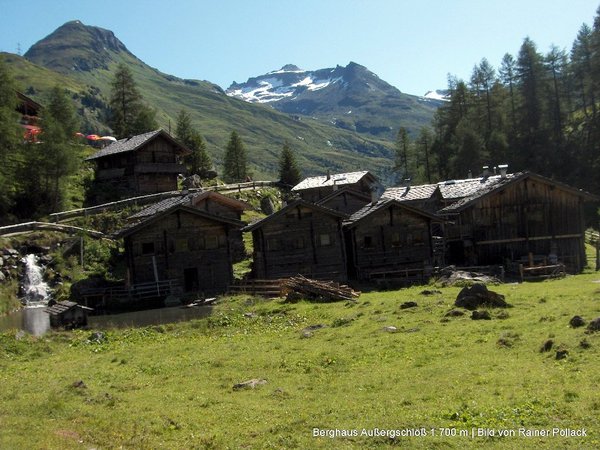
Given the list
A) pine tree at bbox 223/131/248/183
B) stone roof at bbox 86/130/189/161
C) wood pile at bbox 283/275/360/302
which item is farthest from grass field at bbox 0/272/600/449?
pine tree at bbox 223/131/248/183

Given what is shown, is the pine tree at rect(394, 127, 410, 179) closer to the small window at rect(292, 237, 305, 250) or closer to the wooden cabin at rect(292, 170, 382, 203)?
the wooden cabin at rect(292, 170, 382, 203)

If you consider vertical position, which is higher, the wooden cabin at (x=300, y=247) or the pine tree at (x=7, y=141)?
the pine tree at (x=7, y=141)

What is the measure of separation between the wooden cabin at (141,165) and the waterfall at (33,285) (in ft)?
72.5

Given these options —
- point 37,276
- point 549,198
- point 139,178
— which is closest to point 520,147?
point 549,198

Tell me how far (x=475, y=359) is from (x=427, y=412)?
182 inches

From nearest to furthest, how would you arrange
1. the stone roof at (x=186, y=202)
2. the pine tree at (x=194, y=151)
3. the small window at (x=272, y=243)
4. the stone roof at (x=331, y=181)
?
1. the small window at (x=272, y=243)
2. the stone roof at (x=186, y=202)
3. the stone roof at (x=331, y=181)
4. the pine tree at (x=194, y=151)

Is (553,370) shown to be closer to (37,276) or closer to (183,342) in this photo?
(183,342)

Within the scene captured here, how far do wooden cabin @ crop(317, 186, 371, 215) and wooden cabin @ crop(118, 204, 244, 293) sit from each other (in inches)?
927

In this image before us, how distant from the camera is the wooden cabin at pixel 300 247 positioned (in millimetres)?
44906

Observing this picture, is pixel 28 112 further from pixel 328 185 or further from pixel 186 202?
pixel 328 185

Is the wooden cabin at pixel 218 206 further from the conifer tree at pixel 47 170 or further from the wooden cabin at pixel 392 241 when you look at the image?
the wooden cabin at pixel 392 241

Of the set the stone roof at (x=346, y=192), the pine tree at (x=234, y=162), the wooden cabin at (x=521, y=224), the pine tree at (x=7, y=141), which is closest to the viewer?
the wooden cabin at (x=521, y=224)

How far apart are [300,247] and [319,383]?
29442 millimetres

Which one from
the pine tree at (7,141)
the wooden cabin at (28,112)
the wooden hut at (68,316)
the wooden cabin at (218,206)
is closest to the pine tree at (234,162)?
the wooden cabin at (28,112)
